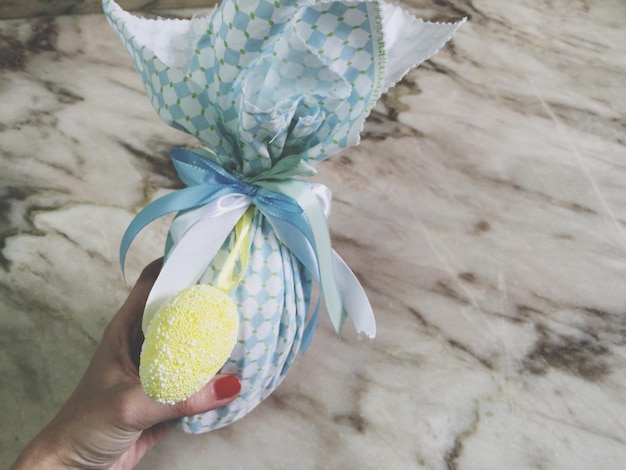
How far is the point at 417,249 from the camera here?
0.68 meters

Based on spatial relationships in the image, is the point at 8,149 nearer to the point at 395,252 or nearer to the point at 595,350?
the point at 395,252

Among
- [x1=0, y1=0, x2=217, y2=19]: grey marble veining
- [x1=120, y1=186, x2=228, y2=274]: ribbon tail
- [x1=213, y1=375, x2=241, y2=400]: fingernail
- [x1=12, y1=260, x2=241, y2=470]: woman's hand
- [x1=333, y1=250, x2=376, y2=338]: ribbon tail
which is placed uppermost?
[x1=0, y1=0, x2=217, y2=19]: grey marble veining

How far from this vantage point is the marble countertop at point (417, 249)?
1.88ft

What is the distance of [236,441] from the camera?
0.57 meters

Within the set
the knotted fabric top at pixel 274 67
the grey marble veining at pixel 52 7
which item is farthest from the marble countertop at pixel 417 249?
the knotted fabric top at pixel 274 67

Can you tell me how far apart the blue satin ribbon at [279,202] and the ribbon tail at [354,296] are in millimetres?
34

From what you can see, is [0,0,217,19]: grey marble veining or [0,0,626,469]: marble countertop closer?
[0,0,626,469]: marble countertop

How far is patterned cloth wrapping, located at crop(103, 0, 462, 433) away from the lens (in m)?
0.39

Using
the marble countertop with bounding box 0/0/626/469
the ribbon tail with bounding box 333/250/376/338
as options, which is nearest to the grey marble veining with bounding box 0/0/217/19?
the marble countertop with bounding box 0/0/626/469

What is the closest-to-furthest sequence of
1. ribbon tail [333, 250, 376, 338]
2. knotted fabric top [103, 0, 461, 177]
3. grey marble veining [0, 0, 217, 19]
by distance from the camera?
knotted fabric top [103, 0, 461, 177]
ribbon tail [333, 250, 376, 338]
grey marble veining [0, 0, 217, 19]

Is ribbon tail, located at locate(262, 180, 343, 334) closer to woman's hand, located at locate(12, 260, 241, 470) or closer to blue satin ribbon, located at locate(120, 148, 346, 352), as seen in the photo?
blue satin ribbon, located at locate(120, 148, 346, 352)

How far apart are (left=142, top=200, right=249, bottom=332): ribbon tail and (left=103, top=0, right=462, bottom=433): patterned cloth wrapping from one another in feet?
0.05

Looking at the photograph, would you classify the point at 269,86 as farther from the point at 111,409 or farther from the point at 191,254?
the point at 111,409

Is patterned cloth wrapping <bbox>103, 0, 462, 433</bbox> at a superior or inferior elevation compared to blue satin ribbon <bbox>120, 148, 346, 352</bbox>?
superior
